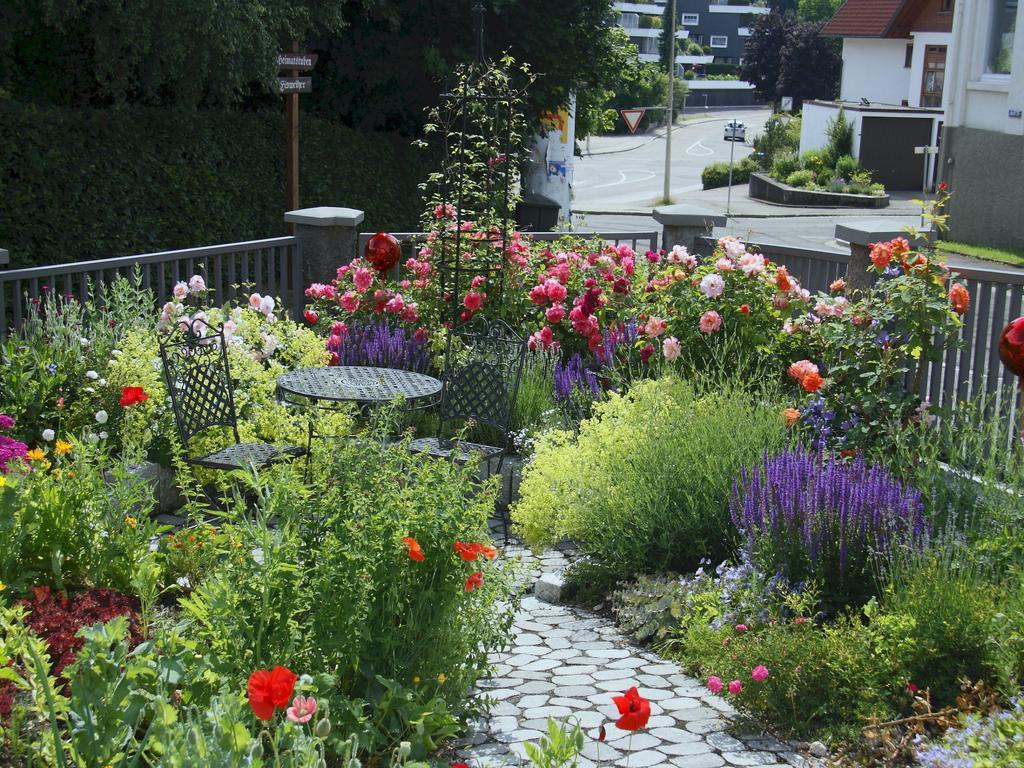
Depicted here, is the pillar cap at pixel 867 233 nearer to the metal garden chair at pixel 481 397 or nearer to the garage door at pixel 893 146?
the metal garden chair at pixel 481 397

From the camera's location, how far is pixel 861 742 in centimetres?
373

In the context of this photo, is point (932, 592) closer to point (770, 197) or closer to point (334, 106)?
point (334, 106)

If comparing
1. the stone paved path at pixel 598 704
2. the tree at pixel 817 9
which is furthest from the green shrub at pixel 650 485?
the tree at pixel 817 9

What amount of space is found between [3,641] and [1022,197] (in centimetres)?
2283

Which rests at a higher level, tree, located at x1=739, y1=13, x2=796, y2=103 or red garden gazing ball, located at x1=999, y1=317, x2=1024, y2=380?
tree, located at x1=739, y1=13, x2=796, y2=103

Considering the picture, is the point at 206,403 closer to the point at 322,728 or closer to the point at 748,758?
the point at 748,758

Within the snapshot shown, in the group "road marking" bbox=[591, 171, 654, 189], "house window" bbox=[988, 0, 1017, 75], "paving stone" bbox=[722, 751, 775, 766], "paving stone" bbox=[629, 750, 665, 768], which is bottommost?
"paving stone" bbox=[629, 750, 665, 768]

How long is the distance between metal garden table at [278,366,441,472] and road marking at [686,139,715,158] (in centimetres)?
4911

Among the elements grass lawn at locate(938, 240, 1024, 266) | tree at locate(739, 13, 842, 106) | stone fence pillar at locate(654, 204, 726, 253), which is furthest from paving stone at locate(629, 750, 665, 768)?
tree at locate(739, 13, 842, 106)

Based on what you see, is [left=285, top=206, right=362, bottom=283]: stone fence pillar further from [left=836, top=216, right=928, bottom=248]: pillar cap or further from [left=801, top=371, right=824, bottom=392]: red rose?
[left=801, top=371, right=824, bottom=392]: red rose

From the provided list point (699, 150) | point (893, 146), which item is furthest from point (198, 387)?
point (699, 150)

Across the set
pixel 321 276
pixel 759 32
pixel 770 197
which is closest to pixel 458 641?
pixel 321 276

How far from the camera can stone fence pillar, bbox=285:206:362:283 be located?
9.21 m

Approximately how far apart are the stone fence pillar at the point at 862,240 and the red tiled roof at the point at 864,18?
4048 centimetres
